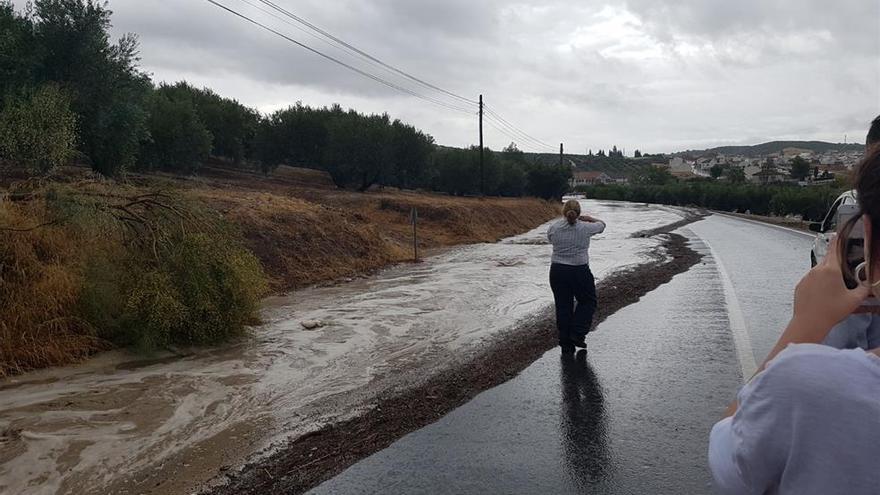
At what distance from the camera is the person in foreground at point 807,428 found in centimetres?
109

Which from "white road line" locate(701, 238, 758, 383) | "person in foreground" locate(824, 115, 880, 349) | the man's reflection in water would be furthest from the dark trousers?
"person in foreground" locate(824, 115, 880, 349)

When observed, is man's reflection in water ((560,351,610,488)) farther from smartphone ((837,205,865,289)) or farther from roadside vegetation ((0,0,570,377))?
roadside vegetation ((0,0,570,377))

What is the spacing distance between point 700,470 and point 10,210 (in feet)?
28.5

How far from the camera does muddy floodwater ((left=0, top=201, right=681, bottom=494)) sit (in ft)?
15.4

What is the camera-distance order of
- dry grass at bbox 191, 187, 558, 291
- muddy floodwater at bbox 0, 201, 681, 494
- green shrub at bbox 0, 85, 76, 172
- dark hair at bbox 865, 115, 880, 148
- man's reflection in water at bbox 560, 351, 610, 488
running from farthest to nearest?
dry grass at bbox 191, 187, 558, 291, green shrub at bbox 0, 85, 76, 172, muddy floodwater at bbox 0, 201, 681, 494, man's reflection in water at bbox 560, 351, 610, 488, dark hair at bbox 865, 115, 880, 148

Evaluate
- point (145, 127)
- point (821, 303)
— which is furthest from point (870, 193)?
point (145, 127)

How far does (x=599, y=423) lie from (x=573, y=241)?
113 inches

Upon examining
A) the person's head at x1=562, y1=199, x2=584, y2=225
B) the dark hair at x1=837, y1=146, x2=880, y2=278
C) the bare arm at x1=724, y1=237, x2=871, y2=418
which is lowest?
the person's head at x1=562, y1=199, x2=584, y2=225

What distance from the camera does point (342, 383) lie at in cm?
682

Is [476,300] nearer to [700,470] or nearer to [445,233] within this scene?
[700,470]

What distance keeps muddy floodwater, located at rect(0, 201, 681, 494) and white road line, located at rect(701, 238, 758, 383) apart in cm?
315

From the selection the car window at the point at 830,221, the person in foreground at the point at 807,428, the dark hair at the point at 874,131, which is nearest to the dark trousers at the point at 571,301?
the car window at the point at 830,221

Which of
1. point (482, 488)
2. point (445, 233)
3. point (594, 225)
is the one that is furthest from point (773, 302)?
point (445, 233)

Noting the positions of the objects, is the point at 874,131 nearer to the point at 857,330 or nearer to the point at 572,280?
the point at 857,330
